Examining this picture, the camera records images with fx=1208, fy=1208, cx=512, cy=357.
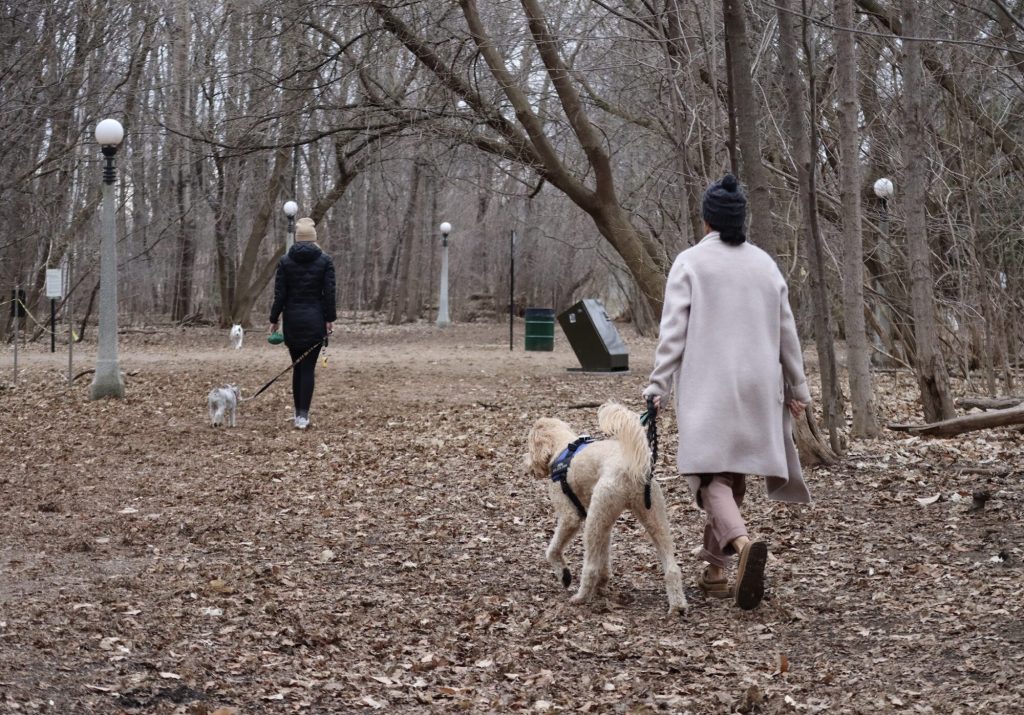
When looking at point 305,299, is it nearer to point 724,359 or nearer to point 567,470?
point 567,470

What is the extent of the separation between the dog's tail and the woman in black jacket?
22.7 ft

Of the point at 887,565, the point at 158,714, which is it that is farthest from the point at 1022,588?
the point at 158,714

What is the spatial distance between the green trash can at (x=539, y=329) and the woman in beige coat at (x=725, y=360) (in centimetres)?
1885

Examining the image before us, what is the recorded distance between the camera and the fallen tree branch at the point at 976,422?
22.9 feet

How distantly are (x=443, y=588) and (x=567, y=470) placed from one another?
42.2 inches

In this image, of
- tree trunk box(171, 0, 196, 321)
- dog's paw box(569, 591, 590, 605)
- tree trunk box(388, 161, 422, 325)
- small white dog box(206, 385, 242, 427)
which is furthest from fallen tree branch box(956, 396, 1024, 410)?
tree trunk box(388, 161, 422, 325)

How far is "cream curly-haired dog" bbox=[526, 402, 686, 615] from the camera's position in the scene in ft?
17.4

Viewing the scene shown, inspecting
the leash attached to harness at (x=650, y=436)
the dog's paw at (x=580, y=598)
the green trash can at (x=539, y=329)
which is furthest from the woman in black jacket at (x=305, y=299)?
the green trash can at (x=539, y=329)

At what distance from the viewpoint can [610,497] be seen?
5375 mm

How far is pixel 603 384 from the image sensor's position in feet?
56.2

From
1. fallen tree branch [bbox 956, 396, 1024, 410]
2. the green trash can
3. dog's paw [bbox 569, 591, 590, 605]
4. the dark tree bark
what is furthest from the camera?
the green trash can

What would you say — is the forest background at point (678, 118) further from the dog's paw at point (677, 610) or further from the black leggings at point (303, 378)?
the black leggings at point (303, 378)

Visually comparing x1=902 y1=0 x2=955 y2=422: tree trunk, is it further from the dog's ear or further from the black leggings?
the black leggings

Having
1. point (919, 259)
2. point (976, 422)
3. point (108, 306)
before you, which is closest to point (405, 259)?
point (108, 306)
